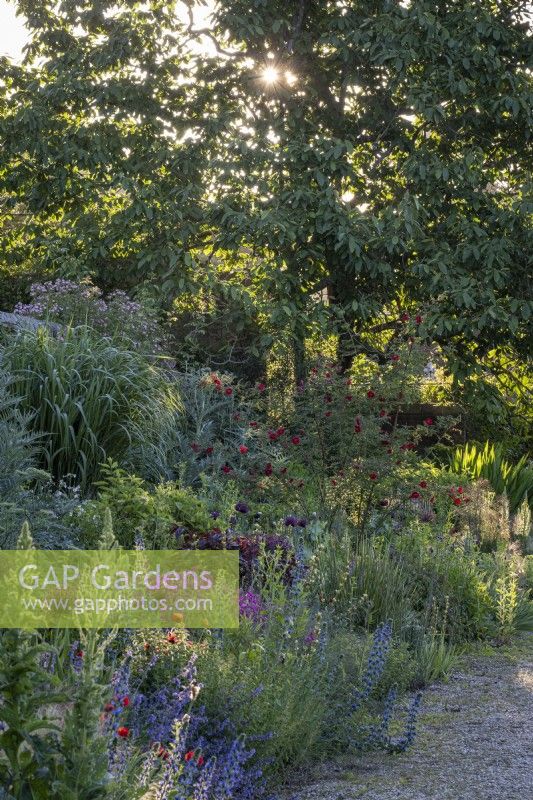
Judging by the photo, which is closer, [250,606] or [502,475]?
[250,606]

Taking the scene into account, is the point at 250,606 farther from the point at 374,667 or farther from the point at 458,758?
the point at 458,758

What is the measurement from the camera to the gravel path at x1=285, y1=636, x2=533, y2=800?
3387mm

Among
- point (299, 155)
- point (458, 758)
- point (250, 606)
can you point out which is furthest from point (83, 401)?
point (299, 155)

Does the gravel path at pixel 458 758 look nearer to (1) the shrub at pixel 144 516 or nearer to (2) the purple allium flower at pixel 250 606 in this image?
(2) the purple allium flower at pixel 250 606

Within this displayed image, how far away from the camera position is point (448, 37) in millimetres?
10523

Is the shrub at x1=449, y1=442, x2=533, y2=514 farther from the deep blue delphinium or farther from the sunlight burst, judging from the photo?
the deep blue delphinium

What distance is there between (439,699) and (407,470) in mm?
2750

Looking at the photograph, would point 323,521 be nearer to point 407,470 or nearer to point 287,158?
point 407,470

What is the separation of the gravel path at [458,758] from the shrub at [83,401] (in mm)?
2812

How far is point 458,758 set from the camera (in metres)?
3.74

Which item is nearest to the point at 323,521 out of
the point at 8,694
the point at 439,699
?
the point at 439,699

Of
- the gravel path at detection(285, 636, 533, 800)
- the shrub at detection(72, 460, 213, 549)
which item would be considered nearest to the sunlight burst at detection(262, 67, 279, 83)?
the shrub at detection(72, 460, 213, 549)

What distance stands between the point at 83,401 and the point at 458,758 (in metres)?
3.74

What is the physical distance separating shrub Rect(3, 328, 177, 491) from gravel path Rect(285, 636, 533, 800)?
2812 mm
